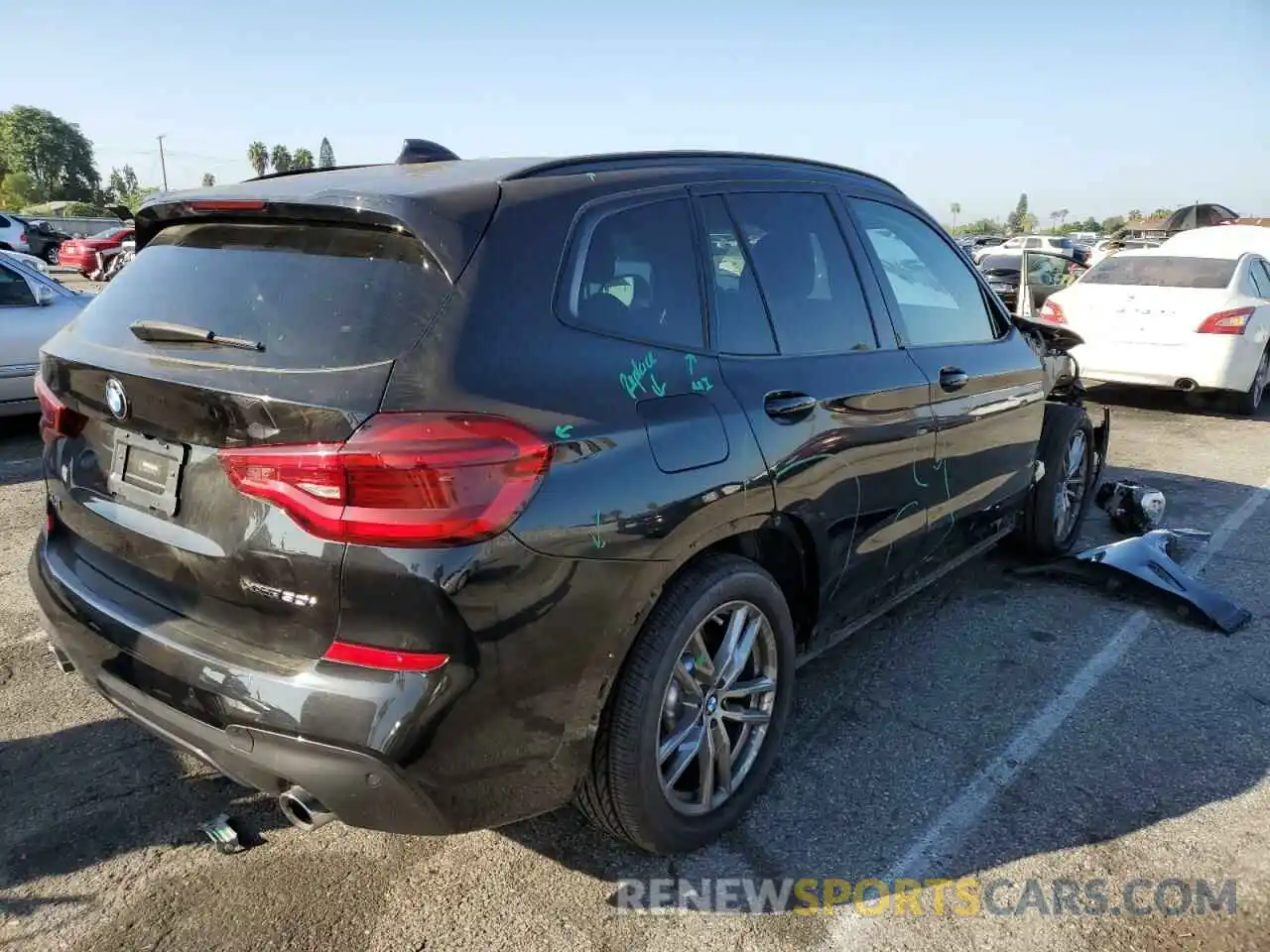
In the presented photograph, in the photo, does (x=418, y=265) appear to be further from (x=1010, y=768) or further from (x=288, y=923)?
(x=1010, y=768)

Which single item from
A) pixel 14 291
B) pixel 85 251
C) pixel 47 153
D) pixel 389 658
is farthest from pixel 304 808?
pixel 47 153

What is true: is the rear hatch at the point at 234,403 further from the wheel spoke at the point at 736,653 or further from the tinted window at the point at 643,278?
the wheel spoke at the point at 736,653

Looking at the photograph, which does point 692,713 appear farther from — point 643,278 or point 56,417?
point 56,417

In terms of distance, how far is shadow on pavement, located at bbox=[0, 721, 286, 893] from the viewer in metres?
2.60

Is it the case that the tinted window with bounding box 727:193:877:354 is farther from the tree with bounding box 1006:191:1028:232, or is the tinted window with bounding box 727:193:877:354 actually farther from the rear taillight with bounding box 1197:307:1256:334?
the tree with bounding box 1006:191:1028:232

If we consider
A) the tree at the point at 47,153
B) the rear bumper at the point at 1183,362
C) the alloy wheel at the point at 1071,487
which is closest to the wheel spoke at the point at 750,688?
the alloy wheel at the point at 1071,487

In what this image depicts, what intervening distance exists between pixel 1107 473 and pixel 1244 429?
9.09 ft

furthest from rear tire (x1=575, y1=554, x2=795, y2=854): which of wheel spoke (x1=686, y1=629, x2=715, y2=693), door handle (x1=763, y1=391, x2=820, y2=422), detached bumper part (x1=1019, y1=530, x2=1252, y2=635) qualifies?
detached bumper part (x1=1019, y1=530, x2=1252, y2=635)

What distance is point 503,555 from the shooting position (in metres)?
1.94

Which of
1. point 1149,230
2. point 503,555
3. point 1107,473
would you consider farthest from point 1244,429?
point 1149,230

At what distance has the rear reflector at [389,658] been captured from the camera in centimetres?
191

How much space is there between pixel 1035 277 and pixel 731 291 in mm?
12222

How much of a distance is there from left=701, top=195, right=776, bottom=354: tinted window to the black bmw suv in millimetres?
14

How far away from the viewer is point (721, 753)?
2.67 meters
